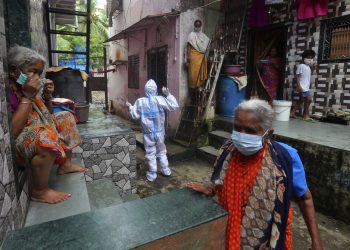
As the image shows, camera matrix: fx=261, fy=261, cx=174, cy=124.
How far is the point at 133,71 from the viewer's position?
35.5 ft

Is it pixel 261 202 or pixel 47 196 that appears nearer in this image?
pixel 261 202

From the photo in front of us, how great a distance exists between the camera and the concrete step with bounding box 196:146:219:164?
609 cm

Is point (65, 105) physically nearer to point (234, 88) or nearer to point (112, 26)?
point (234, 88)

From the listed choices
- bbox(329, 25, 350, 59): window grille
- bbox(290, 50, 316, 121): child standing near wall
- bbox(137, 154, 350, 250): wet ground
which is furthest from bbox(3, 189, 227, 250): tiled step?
bbox(329, 25, 350, 59): window grille

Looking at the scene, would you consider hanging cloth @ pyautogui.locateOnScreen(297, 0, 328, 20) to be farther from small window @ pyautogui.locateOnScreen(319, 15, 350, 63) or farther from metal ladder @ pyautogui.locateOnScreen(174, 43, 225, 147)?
metal ladder @ pyautogui.locateOnScreen(174, 43, 225, 147)

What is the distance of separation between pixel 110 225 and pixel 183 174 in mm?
4490

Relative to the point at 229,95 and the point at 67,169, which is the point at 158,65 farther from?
the point at 67,169

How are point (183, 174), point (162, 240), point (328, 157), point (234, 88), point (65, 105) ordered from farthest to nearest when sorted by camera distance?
point (234, 88)
point (183, 174)
point (328, 157)
point (65, 105)
point (162, 240)

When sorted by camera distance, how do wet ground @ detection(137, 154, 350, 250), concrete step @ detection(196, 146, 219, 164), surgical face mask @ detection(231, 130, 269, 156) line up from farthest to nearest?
1. concrete step @ detection(196, 146, 219, 164)
2. wet ground @ detection(137, 154, 350, 250)
3. surgical face mask @ detection(231, 130, 269, 156)

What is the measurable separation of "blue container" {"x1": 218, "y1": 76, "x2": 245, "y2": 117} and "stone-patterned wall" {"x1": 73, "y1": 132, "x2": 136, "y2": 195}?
362 cm

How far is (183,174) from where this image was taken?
5.61m

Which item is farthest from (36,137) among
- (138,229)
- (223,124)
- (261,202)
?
(223,124)

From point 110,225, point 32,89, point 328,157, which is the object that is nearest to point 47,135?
point 32,89

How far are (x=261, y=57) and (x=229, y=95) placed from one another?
5.03ft
